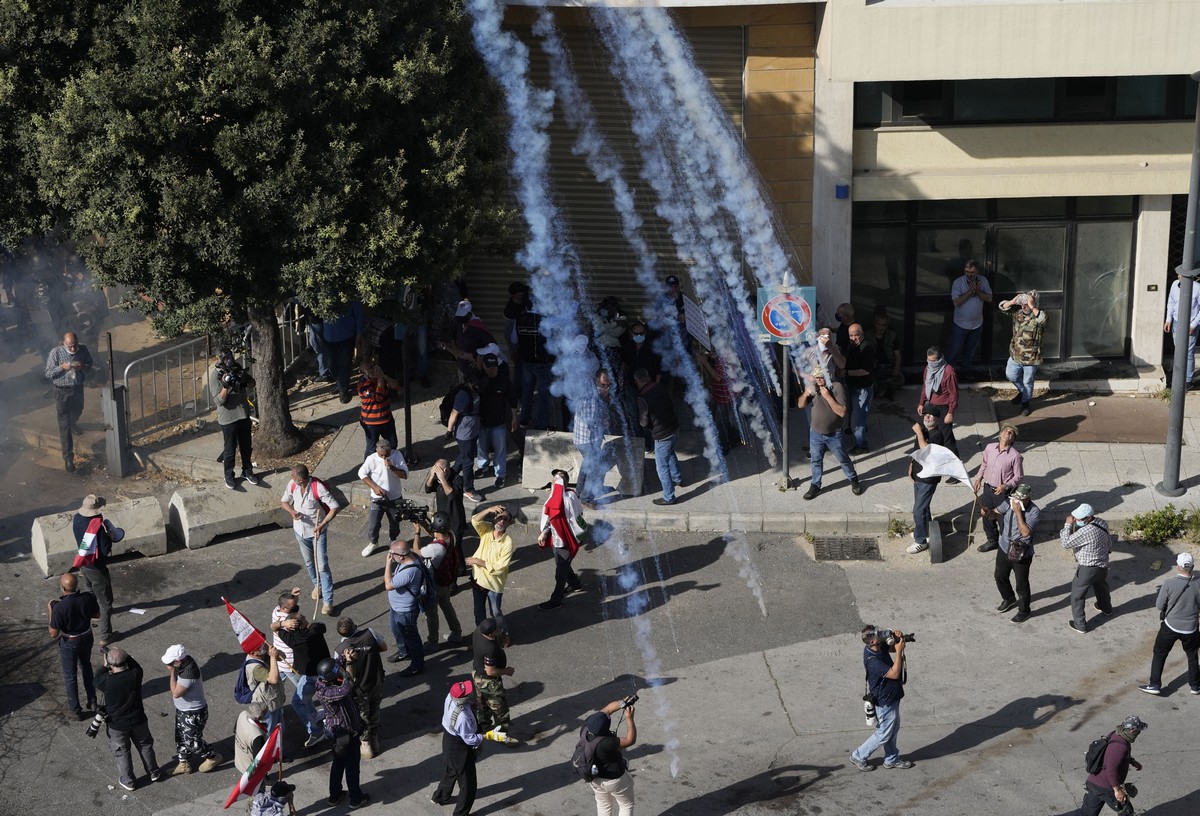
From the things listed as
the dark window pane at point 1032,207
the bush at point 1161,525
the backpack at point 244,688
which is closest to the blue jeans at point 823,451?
the bush at point 1161,525

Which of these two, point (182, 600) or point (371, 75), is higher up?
point (371, 75)

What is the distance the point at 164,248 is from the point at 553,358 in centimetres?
509

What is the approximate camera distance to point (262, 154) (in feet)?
45.6

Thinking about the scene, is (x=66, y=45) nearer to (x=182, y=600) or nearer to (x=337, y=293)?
(x=337, y=293)

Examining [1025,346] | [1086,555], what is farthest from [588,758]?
[1025,346]

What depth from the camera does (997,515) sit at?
14523 mm

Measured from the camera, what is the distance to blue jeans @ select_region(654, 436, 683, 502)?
15.6m

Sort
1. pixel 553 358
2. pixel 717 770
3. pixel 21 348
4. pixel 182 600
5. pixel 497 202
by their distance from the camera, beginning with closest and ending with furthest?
pixel 717 770 < pixel 182 600 < pixel 497 202 < pixel 553 358 < pixel 21 348

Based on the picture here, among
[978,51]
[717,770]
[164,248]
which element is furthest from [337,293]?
[978,51]

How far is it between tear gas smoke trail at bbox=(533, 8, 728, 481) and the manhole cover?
1943mm

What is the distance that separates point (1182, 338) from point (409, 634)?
8813 millimetres

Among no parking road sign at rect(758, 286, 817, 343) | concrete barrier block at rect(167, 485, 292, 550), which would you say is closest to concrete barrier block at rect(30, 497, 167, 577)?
concrete barrier block at rect(167, 485, 292, 550)

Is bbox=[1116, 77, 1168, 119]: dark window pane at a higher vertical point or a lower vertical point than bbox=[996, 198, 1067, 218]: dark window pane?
higher

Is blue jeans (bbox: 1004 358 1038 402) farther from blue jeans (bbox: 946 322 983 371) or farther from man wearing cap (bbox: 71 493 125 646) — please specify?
man wearing cap (bbox: 71 493 125 646)
